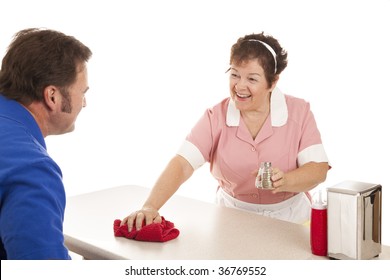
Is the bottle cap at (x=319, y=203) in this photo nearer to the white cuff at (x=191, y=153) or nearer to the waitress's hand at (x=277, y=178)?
the waitress's hand at (x=277, y=178)

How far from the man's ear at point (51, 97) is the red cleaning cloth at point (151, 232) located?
1.53 feet

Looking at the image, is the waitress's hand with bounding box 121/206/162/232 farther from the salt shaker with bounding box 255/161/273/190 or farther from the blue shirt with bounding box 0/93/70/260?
the blue shirt with bounding box 0/93/70/260

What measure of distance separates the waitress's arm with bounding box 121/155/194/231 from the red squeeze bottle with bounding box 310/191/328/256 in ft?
1.59

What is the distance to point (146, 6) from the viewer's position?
353 centimetres

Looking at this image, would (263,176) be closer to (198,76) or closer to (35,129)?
(35,129)

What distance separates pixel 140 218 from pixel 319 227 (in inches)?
21.3

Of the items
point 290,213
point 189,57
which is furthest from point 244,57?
point 189,57

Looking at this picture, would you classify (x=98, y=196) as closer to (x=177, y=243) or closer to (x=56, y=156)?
(x=177, y=243)

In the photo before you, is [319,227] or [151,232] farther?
[151,232]

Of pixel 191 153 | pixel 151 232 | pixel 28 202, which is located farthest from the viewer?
pixel 191 153

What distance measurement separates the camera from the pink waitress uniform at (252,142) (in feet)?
7.29

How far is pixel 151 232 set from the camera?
175 centimetres

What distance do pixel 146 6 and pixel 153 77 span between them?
0.42m

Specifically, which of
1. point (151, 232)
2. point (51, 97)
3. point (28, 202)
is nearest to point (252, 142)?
point (151, 232)
